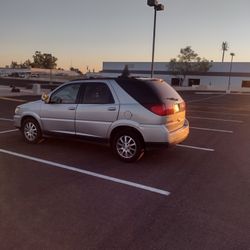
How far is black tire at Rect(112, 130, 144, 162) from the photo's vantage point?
268 inches

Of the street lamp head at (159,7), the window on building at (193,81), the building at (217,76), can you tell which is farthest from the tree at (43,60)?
the street lamp head at (159,7)

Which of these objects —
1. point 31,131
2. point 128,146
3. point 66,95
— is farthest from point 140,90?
point 31,131

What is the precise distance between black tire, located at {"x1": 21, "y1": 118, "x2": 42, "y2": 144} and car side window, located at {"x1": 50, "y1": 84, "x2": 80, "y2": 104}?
862 millimetres

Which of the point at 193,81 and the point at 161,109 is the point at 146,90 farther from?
the point at 193,81

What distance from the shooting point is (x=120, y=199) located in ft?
16.3

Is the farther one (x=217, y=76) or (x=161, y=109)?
(x=217, y=76)

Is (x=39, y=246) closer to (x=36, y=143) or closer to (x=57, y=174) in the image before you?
(x=57, y=174)

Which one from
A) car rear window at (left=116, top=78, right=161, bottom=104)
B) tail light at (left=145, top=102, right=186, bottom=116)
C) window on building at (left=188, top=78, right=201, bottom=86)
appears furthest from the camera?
window on building at (left=188, top=78, right=201, bottom=86)

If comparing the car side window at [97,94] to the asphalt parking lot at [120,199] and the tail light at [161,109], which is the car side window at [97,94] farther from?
the asphalt parking lot at [120,199]

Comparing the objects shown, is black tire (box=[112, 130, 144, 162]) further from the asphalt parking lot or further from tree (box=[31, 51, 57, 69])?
tree (box=[31, 51, 57, 69])

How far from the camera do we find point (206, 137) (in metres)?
10.3

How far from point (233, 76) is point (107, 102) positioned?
255ft

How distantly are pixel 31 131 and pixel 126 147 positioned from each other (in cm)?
292

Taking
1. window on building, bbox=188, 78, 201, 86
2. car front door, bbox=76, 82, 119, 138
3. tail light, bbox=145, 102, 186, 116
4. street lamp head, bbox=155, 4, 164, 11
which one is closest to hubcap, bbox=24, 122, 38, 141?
car front door, bbox=76, 82, 119, 138
